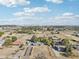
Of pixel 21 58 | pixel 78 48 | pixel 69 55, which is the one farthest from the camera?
pixel 78 48

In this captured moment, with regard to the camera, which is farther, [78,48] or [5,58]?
[78,48]

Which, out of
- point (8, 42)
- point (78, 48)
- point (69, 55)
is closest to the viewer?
point (69, 55)

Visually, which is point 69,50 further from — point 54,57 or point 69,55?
point 54,57

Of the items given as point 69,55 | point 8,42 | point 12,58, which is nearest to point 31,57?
point 12,58

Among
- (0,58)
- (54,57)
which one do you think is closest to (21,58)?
(0,58)

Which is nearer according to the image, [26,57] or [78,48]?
[26,57]

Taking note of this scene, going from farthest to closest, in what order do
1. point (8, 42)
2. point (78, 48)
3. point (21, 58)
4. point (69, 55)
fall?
point (8, 42), point (78, 48), point (69, 55), point (21, 58)

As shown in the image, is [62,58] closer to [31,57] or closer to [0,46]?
[31,57]

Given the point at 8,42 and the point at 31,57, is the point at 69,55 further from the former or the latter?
the point at 8,42

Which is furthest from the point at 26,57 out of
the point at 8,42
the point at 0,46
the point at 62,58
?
the point at 8,42
